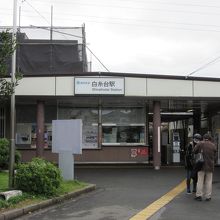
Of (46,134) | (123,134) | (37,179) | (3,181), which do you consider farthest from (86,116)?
(37,179)

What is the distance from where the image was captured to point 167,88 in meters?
23.3

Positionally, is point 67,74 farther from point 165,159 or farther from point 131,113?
point 165,159

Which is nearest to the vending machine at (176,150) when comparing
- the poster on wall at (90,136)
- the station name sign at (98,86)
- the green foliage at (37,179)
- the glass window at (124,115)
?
the glass window at (124,115)

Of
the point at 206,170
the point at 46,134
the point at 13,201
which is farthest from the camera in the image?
the point at 46,134

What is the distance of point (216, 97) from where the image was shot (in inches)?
930

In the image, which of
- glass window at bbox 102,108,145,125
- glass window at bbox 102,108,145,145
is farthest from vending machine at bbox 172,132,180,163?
glass window at bbox 102,108,145,125

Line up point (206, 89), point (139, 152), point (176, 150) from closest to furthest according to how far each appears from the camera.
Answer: point (206, 89) → point (139, 152) → point (176, 150)

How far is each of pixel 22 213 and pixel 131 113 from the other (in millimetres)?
16044

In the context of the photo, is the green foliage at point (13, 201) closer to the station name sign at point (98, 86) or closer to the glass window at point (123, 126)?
the station name sign at point (98, 86)

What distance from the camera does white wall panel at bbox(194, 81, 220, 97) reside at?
23438 mm

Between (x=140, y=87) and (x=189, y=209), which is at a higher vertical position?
(x=140, y=87)

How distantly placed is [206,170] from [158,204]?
1.82m

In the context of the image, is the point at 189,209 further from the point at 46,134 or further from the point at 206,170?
the point at 46,134

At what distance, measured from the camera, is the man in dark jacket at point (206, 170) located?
1355cm
